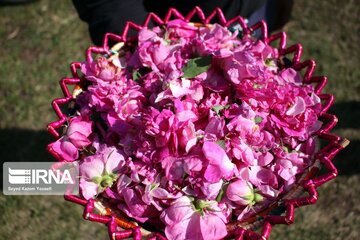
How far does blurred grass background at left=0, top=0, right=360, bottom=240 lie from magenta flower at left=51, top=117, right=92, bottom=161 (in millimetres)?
783

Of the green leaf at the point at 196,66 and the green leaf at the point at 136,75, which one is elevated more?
the green leaf at the point at 196,66

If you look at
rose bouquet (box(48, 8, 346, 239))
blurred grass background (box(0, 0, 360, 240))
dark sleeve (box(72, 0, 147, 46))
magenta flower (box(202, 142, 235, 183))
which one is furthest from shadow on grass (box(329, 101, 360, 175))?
magenta flower (box(202, 142, 235, 183))

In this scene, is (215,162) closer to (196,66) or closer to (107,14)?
(196,66)

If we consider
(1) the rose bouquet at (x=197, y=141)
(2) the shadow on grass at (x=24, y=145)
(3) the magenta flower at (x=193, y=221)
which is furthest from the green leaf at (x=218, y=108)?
(2) the shadow on grass at (x=24, y=145)

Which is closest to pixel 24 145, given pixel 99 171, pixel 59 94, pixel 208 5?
pixel 59 94

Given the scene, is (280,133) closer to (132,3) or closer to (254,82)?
(254,82)

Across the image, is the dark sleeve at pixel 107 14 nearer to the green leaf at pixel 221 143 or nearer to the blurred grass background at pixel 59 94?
the green leaf at pixel 221 143

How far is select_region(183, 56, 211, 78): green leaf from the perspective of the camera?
37.3 inches

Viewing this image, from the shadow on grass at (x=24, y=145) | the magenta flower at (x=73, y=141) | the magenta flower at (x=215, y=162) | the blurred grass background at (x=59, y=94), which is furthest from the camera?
the shadow on grass at (x=24, y=145)

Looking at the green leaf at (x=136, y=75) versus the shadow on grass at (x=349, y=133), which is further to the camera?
the shadow on grass at (x=349, y=133)

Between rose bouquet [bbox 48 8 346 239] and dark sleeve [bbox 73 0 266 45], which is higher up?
dark sleeve [bbox 73 0 266 45]

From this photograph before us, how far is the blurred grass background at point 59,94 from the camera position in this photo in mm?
1650

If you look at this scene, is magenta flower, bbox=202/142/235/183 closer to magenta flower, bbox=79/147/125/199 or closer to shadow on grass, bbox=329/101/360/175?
magenta flower, bbox=79/147/125/199

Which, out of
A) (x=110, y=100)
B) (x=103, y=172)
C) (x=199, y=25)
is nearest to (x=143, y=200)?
(x=103, y=172)
